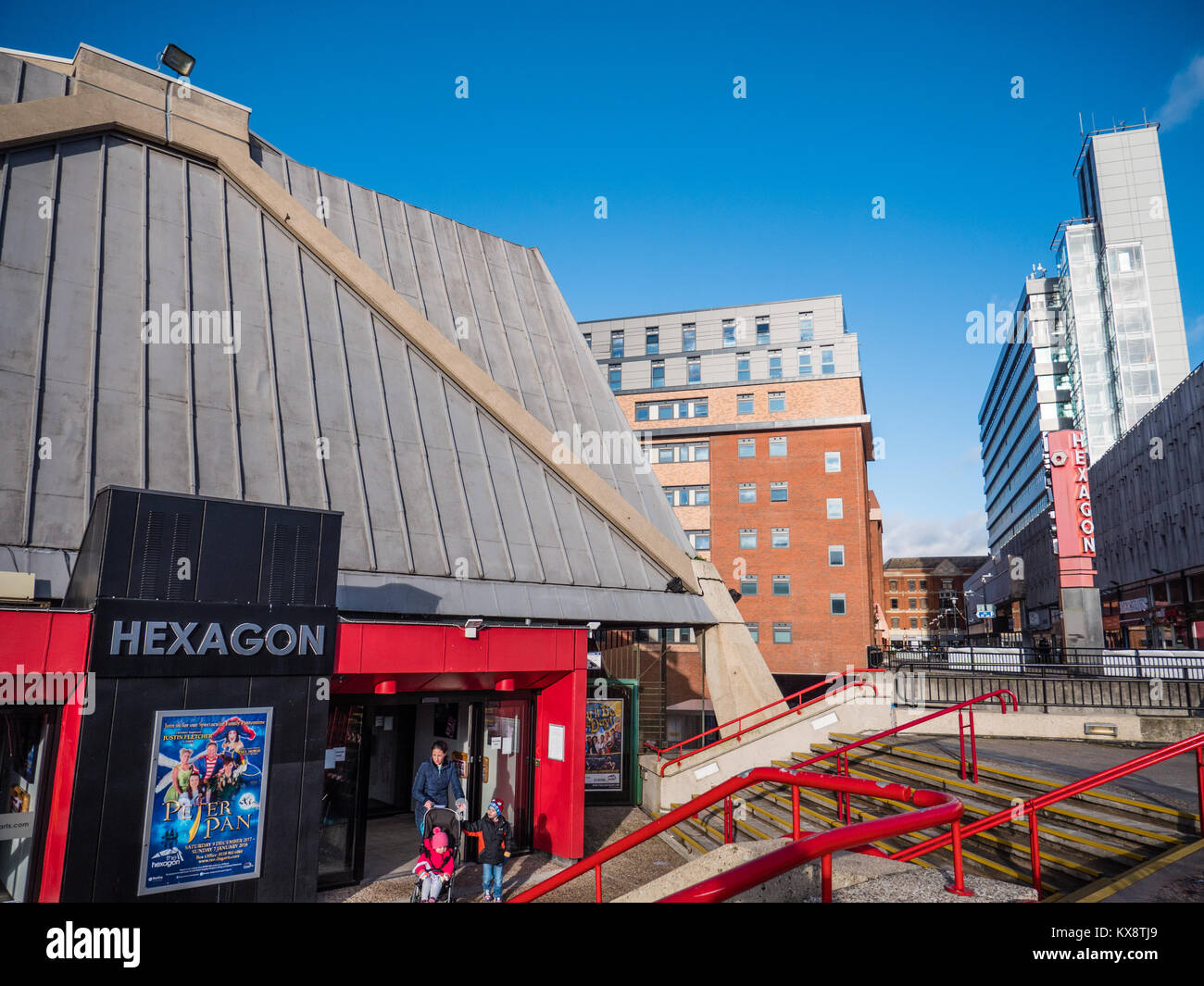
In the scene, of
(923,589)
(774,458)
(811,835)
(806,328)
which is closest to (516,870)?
(811,835)

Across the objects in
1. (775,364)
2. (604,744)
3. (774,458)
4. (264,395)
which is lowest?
(604,744)

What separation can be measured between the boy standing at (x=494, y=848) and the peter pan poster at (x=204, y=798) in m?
3.60

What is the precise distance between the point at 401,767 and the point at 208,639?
11.9 metres

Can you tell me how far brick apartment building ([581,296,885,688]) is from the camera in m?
47.0

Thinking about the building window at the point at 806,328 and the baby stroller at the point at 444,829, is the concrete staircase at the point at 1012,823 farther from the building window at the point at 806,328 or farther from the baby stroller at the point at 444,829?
the building window at the point at 806,328

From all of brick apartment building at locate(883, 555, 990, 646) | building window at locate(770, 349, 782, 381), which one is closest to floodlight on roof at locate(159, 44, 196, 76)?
building window at locate(770, 349, 782, 381)

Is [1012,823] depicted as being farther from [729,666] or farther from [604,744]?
[604,744]

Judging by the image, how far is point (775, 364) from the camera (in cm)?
5256

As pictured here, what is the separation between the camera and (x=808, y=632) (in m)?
46.7

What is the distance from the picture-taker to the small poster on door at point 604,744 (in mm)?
18859

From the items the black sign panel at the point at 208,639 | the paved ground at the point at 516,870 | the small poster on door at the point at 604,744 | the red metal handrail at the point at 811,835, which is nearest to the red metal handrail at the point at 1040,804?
the red metal handrail at the point at 811,835

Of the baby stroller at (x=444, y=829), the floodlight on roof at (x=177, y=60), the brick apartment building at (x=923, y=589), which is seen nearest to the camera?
the baby stroller at (x=444, y=829)

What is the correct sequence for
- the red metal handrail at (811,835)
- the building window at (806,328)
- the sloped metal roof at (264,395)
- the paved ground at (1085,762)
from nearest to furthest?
the red metal handrail at (811,835)
the paved ground at (1085,762)
the sloped metal roof at (264,395)
the building window at (806,328)
